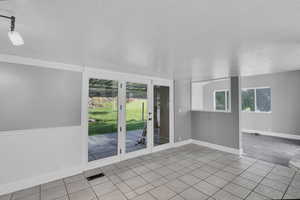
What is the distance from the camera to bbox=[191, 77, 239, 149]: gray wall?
4215 mm

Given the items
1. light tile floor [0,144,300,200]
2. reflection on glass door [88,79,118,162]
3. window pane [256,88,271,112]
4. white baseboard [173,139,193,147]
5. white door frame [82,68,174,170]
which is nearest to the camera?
light tile floor [0,144,300,200]

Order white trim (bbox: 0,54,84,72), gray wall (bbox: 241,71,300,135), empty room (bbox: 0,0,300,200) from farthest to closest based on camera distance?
gray wall (bbox: 241,71,300,135), white trim (bbox: 0,54,84,72), empty room (bbox: 0,0,300,200)

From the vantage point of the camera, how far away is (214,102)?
26.3ft

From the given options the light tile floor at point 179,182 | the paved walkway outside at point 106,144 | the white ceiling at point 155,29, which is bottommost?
the light tile floor at point 179,182

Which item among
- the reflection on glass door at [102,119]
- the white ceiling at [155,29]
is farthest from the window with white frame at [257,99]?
the reflection on glass door at [102,119]

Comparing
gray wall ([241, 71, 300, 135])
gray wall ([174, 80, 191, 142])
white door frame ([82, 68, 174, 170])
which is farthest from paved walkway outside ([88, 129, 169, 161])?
gray wall ([241, 71, 300, 135])

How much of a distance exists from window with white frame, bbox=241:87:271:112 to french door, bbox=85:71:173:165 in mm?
4880

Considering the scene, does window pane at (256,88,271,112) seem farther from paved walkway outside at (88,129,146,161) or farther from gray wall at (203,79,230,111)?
paved walkway outside at (88,129,146,161)

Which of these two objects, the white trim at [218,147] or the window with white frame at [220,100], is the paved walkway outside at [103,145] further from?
the window with white frame at [220,100]

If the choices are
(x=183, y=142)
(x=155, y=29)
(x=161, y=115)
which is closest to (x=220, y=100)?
(x=183, y=142)

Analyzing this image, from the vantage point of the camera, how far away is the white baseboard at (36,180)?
2.34 m

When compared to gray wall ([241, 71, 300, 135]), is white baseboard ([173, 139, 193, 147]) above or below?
below

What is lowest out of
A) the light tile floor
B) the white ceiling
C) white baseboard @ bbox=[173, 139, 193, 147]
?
the light tile floor

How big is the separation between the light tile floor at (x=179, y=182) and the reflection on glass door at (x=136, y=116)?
21.9 inches
